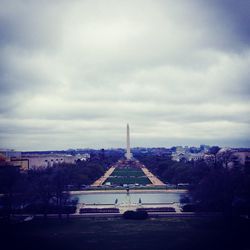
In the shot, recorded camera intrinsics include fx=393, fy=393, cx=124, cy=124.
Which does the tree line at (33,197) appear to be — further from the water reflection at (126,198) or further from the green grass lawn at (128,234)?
the water reflection at (126,198)

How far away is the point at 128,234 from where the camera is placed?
1889 centimetres

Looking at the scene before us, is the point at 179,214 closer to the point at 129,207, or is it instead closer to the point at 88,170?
the point at 129,207

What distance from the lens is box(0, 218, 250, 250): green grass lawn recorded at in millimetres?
16812

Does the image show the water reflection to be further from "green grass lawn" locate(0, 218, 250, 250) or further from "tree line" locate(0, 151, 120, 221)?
Result: "green grass lawn" locate(0, 218, 250, 250)

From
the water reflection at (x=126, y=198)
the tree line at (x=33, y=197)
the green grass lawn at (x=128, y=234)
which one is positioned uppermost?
the tree line at (x=33, y=197)

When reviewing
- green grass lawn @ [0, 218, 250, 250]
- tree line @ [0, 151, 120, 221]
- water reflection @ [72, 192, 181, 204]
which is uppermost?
tree line @ [0, 151, 120, 221]

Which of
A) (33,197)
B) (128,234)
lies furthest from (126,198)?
(128,234)

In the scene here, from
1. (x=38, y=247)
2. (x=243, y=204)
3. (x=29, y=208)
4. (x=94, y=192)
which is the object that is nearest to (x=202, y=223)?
(x=243, y=204)

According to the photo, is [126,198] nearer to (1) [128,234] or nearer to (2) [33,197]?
(2) [33,197]

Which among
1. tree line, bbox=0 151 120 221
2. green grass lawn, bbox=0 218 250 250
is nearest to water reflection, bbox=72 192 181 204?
tree line, bbox=0 151 120 221

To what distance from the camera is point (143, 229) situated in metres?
20.0

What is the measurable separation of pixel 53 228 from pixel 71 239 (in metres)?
2.88

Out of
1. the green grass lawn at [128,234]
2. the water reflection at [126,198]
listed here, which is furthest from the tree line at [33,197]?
the water reflection at [126,198]

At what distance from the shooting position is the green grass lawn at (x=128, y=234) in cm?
1681
